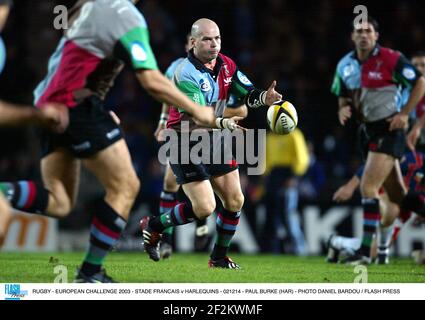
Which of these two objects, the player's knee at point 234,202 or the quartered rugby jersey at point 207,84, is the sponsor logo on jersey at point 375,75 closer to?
the quartered rugby jersey at point 207,84

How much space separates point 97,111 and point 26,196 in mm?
779

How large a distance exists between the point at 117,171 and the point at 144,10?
10.5 m

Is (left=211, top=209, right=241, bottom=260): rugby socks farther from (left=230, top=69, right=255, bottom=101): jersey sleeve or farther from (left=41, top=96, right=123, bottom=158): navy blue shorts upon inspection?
(left=41, top=96, right=123, bottom=158): navy blue shorts

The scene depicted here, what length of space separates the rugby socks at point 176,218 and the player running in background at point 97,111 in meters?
2.01

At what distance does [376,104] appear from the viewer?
30.2ft

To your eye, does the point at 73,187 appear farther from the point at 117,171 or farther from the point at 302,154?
the point at 302,154

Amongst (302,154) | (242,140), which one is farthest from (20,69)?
(242,140)

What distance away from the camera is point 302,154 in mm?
13953

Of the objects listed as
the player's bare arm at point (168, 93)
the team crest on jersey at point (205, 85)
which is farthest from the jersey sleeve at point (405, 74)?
the player's bare arm at point (168, 93)

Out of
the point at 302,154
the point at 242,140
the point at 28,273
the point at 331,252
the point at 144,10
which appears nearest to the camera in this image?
the point at 28,273

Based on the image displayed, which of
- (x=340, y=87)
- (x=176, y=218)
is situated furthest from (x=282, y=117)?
(x=340, y=87)

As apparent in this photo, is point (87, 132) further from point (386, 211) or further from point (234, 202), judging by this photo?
point (386, 211)

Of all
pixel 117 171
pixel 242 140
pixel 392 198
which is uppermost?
pixel 117 171

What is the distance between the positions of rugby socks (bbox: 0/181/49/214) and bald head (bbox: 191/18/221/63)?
8.24 feet
